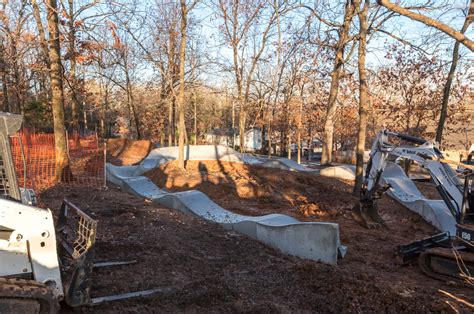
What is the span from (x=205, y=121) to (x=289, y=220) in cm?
5091

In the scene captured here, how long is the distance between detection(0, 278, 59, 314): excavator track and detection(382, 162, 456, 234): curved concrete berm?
7.52m

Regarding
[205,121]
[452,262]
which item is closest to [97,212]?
[452,262]

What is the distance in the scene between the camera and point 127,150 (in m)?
27.5

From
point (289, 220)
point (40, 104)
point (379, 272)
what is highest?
point (40, 104)

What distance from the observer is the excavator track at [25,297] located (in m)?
3.08

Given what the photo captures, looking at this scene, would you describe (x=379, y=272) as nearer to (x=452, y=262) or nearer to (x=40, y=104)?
(x=452, y=262)

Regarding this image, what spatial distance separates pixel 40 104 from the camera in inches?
1216

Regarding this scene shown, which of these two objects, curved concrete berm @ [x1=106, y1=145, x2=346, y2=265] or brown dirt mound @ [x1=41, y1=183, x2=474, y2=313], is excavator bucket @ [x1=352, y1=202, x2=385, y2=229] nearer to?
brown dirt mound @ [x1=41, y1=183, x2=474, y2=313]

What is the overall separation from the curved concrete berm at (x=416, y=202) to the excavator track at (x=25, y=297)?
7523mm

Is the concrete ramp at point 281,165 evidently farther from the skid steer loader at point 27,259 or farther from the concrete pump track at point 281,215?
the skid steer loader at point 27,259

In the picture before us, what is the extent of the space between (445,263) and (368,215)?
3150mm

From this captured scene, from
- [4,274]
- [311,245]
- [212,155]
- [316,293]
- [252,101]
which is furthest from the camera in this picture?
[252,101]

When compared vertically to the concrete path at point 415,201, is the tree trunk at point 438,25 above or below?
above

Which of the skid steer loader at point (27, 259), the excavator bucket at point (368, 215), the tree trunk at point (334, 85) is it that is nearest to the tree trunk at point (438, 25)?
the excavator bucket at point (368, 215)
